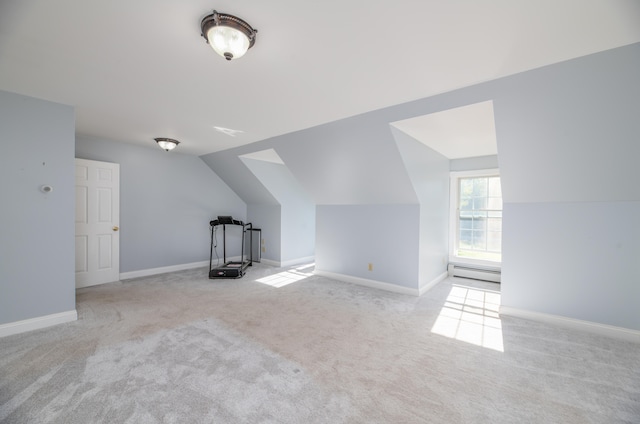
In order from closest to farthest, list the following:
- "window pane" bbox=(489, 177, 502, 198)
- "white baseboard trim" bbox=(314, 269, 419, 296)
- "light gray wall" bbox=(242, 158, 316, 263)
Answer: "white baseboard trim" bbox=(314, 269, 419, 296), "window pane" bbox=(489, 177, 502, 198), "light gray wall" bbox=(242, 158, 316, 263)

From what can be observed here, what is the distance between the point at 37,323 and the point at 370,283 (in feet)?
14.0

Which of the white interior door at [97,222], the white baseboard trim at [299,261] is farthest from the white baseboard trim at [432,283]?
the white interior door at [97,222]

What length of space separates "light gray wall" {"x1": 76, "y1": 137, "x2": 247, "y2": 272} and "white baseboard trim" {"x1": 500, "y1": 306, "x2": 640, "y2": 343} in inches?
219

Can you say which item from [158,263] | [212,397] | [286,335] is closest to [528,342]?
[286,335]

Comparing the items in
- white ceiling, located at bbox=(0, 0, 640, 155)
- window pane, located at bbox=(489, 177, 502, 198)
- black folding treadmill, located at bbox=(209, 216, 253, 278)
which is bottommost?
black folding treadmill, located at bbox=(209, 216, 253, 278)

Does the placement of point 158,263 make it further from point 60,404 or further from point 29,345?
point 60,404

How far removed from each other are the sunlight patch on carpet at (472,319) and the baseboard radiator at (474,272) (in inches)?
25.5

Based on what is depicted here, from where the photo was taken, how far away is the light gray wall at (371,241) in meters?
4.22

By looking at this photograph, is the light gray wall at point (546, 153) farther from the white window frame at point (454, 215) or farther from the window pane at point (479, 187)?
the window pane at point (479, 187)

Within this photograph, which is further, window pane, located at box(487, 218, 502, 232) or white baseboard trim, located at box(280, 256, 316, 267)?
white baseboard trim, located at box(280, 256, 316, 267)

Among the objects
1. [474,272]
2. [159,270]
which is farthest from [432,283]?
[159,270]

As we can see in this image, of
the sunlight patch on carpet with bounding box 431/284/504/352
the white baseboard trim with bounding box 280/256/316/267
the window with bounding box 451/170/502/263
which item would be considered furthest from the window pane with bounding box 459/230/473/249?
the white baseboard trim with bounding box 280/256/316/267

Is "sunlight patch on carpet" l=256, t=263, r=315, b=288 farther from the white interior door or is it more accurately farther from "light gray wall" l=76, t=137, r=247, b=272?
the white interior door

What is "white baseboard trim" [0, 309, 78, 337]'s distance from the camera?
274 centimetres
